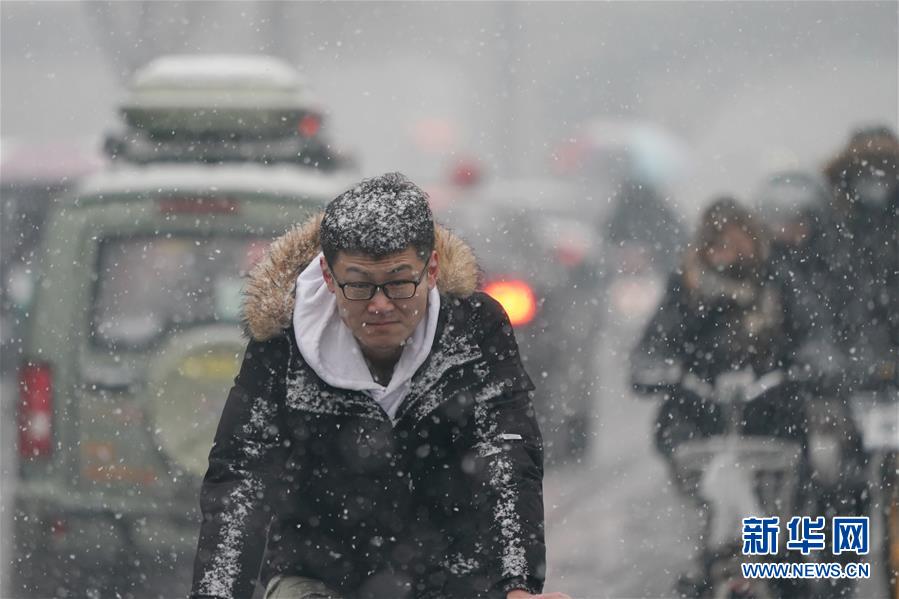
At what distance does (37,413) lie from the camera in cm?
684

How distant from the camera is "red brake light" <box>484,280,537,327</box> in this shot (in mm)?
9016

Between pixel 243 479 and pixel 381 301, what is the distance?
1.49ft

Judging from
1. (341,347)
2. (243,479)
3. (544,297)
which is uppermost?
(544,297)

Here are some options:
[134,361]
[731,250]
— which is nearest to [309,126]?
[134,361]

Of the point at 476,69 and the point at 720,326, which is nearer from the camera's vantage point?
the point at 720,326

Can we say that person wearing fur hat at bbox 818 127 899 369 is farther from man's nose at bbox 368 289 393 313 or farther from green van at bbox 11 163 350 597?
man's nose at bbox 368 289 393 313

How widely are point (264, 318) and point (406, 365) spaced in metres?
0.30

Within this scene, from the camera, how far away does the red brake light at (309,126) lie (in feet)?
23.6

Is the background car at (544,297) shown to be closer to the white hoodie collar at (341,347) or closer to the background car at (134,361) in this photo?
the background car at (134,361)

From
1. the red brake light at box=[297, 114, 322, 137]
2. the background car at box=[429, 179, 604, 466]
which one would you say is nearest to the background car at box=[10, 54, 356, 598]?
the red brake light at box=[297, 114, 322, 137]

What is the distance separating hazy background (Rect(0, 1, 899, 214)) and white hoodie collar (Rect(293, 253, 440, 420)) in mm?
10672

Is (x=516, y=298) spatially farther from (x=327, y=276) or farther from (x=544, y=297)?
(x=327, y=276)

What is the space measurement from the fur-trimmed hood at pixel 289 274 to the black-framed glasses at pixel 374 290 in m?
0.19

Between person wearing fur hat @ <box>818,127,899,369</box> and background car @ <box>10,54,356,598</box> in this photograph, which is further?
background car @ <box>10,54,356,598</box>
